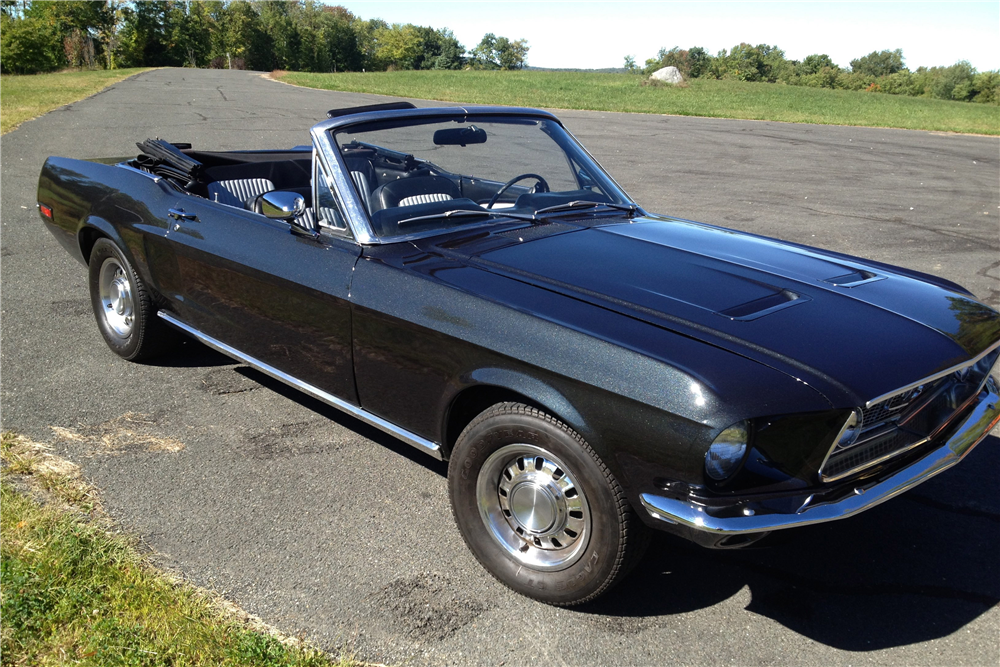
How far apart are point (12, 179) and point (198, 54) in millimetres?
73577

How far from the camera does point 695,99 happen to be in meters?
30.8

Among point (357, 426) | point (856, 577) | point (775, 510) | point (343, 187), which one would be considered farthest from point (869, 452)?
point (357, 426)

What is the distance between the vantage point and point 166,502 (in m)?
3.27

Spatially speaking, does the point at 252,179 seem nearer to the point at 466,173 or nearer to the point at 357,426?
the point at 466,173

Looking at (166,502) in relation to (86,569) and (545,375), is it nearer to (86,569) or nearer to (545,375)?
(86,569)

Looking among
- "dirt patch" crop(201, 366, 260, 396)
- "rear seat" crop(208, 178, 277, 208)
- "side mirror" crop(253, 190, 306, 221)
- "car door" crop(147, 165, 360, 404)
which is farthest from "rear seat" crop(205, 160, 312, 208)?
"dirt patch" crop(201, 366, 260, 396)

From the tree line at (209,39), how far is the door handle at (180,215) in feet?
187

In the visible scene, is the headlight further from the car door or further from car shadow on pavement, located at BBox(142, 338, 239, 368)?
car shadow on pavement, located at BBox(142, 338, 239, 368)

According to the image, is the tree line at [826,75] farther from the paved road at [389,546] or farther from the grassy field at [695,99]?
the paved road at [389,546]

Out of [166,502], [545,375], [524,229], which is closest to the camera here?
[545,375]

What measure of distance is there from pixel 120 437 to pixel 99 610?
1.41 m

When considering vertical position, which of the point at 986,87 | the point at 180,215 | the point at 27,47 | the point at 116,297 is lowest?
the point at 27,47

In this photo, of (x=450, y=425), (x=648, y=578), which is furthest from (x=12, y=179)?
(x=648, y=578)

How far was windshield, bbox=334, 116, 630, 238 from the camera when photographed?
3.43 metres
